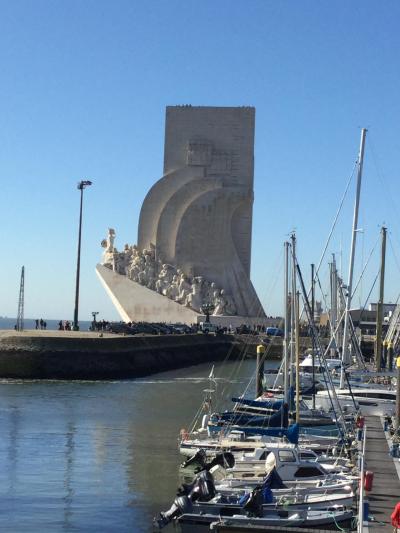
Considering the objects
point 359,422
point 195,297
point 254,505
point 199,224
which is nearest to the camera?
point 254,505

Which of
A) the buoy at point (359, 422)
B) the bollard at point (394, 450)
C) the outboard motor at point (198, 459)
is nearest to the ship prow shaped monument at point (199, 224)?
the buoy at point (359, 422)

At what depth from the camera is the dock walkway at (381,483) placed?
11.1 meters

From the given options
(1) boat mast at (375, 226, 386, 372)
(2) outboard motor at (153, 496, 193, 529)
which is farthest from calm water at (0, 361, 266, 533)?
(1) boat mast at (375, 226, 386, 372)

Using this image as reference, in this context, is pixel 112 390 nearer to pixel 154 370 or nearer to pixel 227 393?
pixel 227 393

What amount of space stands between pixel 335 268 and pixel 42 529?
2263cm

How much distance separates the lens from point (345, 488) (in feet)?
40.9

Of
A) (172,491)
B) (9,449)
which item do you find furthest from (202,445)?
(9,449)

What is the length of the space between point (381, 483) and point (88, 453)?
19.7 ft

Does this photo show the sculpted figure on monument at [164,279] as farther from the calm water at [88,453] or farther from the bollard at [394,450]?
the bollard at [394,450]

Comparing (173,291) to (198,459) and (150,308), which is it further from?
(198,459)

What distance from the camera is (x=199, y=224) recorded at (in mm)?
53062

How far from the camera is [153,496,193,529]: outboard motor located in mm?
11742

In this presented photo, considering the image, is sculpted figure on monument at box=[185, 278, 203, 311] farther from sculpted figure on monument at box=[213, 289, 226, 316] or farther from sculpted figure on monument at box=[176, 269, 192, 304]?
sculpted figure on monument at box=[213, 289, 226, 316]

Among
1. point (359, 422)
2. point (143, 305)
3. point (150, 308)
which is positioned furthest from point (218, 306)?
point (359, 422)
